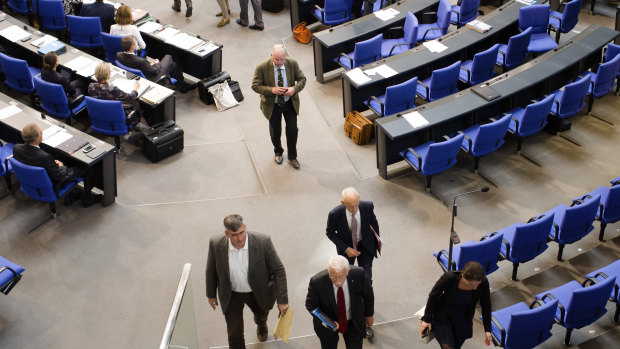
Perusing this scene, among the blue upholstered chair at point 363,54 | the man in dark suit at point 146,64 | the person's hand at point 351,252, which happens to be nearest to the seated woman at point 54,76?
the man in dark suit at point 146,64

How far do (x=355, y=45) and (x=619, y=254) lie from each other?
177 inches

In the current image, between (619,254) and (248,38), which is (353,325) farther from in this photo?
(248,38)

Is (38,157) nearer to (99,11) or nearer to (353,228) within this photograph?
(353,228)

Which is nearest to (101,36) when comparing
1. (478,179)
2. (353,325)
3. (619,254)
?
(478,179)

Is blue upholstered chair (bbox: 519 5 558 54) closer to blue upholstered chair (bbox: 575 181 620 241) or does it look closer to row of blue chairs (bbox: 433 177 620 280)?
blue upholstered chair (bbox: 575 181 620 241)

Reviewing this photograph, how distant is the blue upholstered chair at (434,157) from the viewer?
8.46 m

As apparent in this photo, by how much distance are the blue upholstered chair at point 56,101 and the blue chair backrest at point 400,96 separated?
3899 millimetres

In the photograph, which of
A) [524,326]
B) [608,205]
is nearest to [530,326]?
[524,326]

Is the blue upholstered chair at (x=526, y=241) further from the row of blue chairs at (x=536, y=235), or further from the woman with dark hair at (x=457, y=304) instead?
the woman with dark hair at (x=457, y=304)

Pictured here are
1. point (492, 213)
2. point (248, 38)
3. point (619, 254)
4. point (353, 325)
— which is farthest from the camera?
point (248, 38)

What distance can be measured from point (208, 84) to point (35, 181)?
3.20 meters

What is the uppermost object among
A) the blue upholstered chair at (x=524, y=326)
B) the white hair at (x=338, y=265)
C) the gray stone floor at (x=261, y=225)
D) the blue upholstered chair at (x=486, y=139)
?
the white hair at (x=338, y=265)

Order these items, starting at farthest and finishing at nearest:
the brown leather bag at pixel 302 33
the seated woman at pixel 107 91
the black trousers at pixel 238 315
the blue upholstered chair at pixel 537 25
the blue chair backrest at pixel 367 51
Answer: the brown leather bag at pixel 302 33 → the blue upholstered chair at pixel 537 25 → the blue chair backrest at pixel 367 51 → the seated woman at pixel 107 91 → the black trousers at pixel 238 315

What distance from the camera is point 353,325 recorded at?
592cm
